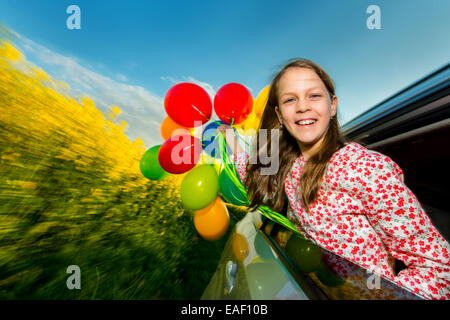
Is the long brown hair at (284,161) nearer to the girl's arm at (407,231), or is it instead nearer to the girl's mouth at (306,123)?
the girl's mouth at (306,123)

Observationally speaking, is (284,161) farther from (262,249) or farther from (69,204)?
(69,204)

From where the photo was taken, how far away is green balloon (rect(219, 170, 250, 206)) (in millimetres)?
1620

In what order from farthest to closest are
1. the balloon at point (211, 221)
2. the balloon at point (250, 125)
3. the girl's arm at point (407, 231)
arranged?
the balloon at point (250, 125) → the balloon at point (211, 221) → the girl's arm at point (407, 231)

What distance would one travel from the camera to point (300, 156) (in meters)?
1.55

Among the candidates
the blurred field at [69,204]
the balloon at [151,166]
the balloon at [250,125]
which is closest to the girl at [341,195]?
the balloon at [250,125]

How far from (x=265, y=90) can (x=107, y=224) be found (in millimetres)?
1786

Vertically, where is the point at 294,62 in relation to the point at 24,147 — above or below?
above

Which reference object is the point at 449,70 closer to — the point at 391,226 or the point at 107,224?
the point at 391,226

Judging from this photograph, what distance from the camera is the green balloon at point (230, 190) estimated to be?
162 cm

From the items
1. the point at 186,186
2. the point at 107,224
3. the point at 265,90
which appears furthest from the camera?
the point at 265,90

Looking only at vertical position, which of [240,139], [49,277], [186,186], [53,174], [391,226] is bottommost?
[49,277]

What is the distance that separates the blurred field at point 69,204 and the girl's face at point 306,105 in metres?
1.39
